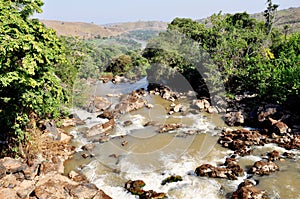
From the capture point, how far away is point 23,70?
34.9ft

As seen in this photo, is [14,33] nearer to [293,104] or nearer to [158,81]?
[293,104]

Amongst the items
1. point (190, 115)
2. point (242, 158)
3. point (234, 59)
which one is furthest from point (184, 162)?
point (234, 59)

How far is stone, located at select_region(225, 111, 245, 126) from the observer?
20.8 m

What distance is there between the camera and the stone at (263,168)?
13.8 metres

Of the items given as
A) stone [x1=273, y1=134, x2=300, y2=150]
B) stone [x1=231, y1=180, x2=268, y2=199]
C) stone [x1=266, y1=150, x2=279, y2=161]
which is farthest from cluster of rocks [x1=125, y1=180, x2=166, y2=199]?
stone [x1=273, y1=134, x2=300, y2=150]

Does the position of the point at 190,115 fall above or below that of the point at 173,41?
below

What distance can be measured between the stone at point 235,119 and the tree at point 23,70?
12.9 meters

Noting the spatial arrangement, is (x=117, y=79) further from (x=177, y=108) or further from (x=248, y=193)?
(x=248, y=193)

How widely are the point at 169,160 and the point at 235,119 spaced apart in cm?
786

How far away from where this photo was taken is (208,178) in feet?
44.4

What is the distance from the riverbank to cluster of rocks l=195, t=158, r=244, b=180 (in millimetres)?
5133

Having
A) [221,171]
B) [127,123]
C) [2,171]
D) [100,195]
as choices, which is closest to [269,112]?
[221,171]

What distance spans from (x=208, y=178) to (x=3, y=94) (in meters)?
10.8

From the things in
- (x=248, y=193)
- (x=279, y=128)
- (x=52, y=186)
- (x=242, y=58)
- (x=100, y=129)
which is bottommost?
(x=100, y=129)
